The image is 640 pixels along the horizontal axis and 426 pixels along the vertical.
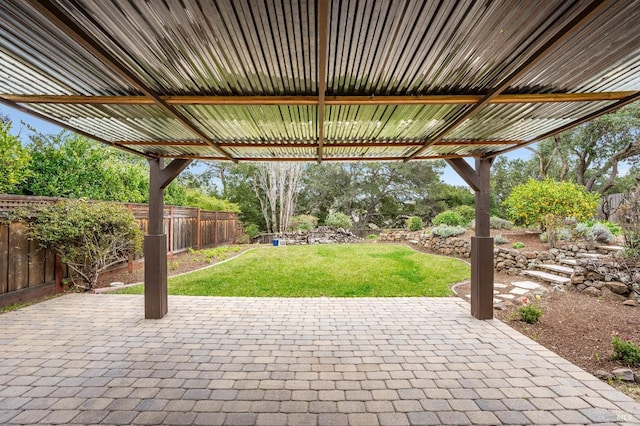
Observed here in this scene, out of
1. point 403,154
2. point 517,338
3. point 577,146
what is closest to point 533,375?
point 517,338

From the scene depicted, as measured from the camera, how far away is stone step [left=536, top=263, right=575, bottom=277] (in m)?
5.68

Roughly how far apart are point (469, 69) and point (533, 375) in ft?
9.40

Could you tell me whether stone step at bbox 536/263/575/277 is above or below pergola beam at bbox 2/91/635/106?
below

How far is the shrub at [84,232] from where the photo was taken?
187 inches

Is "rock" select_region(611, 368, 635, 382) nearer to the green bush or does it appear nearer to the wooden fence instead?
the green bush

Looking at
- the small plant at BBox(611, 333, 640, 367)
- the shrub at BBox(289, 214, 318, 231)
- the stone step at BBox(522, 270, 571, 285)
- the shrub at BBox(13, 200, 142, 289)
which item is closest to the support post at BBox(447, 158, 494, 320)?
the small plant at BBox(611, 333, 640, 367)

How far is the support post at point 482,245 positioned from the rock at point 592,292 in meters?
2.29

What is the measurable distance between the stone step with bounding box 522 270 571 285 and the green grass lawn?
126 cm

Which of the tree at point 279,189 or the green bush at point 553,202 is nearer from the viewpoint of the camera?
the green bush at point 553,202

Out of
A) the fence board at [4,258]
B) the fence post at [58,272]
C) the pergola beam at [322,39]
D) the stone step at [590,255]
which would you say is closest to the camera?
the pergola beam at [322,39]

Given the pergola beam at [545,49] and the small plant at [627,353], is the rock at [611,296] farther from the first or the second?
the pergola beam at [545,49]

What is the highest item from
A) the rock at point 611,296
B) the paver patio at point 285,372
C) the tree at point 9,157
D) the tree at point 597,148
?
the tree at point 597,148

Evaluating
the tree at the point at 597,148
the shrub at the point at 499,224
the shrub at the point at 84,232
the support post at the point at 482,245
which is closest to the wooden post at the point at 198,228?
the shrub at the point at 84,232

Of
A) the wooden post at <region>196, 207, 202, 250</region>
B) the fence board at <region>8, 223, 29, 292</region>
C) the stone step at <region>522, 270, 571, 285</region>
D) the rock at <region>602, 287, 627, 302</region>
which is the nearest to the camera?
the fence board at <region>8, 223, 29, 292</region>
